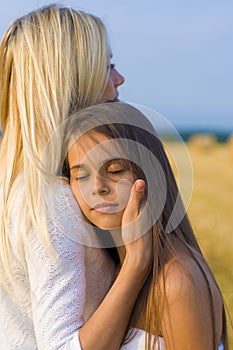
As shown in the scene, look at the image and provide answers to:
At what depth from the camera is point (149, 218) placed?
2.00 metres

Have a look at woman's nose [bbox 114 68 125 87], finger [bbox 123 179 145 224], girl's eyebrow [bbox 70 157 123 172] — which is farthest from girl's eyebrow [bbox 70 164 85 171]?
woman's nose [bbox 114 68 125 87]

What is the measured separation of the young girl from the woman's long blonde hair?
0.07m

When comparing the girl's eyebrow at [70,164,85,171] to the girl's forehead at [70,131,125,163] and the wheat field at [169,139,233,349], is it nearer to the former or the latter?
the girl's forehead at [70,131,125,163]

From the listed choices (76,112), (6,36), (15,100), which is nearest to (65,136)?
(76,112)

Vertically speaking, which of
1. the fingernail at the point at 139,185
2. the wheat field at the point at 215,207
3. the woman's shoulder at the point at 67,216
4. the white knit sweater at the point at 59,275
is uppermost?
the fingernail at the point at 139,185

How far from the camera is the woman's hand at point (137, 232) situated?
1.97 metres

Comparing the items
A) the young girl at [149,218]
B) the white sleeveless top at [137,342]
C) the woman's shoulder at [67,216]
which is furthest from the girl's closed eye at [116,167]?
the white sleeveless top at [137,342]

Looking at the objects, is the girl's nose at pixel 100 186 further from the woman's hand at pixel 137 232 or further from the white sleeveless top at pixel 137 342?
the white sleeveless top at pixel 137 342

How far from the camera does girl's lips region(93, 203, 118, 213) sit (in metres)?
1.99

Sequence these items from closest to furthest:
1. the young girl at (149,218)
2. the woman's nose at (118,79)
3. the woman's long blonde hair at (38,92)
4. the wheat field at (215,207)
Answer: the young girl at (149,218) < the woman's long blonde hair at (38,92) < the woman's nose at (118,79) < the wheat field at (215,207)

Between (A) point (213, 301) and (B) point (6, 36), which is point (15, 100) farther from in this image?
(A) point (213, 301)

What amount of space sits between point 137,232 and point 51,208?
193 mm

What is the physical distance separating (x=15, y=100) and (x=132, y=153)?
14.4 inches

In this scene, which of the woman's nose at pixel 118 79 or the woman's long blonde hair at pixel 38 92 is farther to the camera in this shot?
the woman's nose at pixel 118 79
